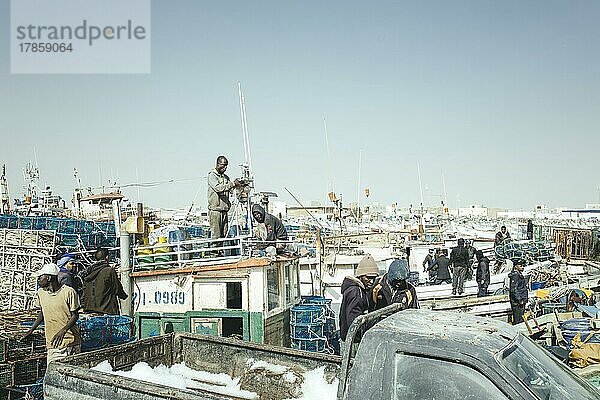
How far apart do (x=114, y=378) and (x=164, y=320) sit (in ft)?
18.5

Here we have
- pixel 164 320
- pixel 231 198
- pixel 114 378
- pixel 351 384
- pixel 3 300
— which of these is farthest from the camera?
pixel 3 300

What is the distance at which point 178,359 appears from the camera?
6195 millimetres

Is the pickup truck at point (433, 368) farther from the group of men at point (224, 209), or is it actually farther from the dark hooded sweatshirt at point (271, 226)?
the dark hooded sweatshirt at point (271, 226)

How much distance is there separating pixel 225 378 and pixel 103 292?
4.39m

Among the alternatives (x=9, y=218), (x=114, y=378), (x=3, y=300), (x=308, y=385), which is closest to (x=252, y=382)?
(x=308, y=385)

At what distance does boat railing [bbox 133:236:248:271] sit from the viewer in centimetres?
977

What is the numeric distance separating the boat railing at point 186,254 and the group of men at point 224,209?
310 mm

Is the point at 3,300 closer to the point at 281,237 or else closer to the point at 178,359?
the point at 281,237

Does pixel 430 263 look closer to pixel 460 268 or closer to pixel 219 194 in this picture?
pixel 460 268

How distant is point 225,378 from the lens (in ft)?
19.4

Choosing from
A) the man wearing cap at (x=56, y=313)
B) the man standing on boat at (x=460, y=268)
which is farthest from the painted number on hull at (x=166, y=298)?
the man standing on boat at (x=460, y=268)

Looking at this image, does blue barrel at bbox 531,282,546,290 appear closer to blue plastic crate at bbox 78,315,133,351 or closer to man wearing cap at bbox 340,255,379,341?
man wearing cap at bbox 340,255,379,341

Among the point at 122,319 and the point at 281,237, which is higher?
the point at 281,237

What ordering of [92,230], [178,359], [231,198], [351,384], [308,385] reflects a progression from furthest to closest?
[92,230]
[231,198]
[178,359]
[308,385]
[351,384]
